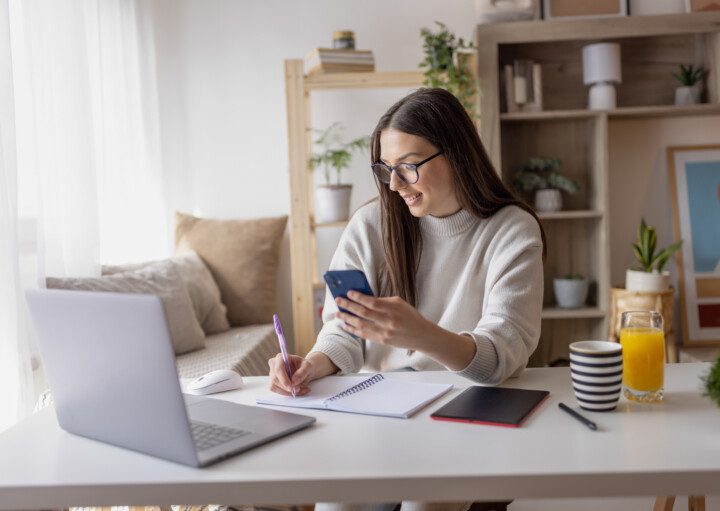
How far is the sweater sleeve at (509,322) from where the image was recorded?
135 centimetres

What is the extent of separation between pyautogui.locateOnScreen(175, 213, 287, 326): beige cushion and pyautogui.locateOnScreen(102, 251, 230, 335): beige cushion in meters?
0.11

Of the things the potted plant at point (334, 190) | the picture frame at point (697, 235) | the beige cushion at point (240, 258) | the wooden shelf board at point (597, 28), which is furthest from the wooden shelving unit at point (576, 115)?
the beige cushion at point (240, 258)

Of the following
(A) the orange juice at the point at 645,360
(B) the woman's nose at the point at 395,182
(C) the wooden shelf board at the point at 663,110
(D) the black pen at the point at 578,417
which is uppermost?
(C) the wooden shelf board at the point at 663,110

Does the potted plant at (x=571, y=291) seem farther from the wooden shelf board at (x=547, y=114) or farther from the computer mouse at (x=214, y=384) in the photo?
the computer mouse at (x=214, y=384)

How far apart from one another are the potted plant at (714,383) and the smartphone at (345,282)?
0.53 meters

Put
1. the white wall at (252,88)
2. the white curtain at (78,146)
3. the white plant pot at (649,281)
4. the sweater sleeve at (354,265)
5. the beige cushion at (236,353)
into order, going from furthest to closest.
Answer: the white wall at (252,88)
the white plant pot at (649,281)
the beige cushion at (236,353)
the white curtain at (78,146)
the sweater sleeve at (354,265)

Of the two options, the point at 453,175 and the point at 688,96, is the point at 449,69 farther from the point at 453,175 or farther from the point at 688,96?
the point at 453,175

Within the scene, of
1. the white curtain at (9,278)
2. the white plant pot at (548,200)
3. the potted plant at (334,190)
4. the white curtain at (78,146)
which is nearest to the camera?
the white curtain at (9,278)

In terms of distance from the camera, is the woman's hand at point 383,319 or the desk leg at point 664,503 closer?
the woman's hand at point 383,319

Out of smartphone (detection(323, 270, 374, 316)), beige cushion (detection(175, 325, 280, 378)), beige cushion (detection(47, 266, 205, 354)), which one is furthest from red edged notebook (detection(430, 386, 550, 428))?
beige cushion (detection(47, 266, 205, 354))

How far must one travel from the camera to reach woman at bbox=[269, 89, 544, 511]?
152cm

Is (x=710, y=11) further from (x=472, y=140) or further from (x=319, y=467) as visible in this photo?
(x=319, y=467)

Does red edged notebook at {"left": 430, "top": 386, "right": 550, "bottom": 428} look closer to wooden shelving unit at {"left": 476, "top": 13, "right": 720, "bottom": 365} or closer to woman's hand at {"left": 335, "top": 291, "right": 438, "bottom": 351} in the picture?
woman's hand at {"left": 335, "top": 291, "right": 438, "bottom": 351}

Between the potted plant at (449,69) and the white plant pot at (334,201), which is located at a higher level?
the potted plant at (449,69)
